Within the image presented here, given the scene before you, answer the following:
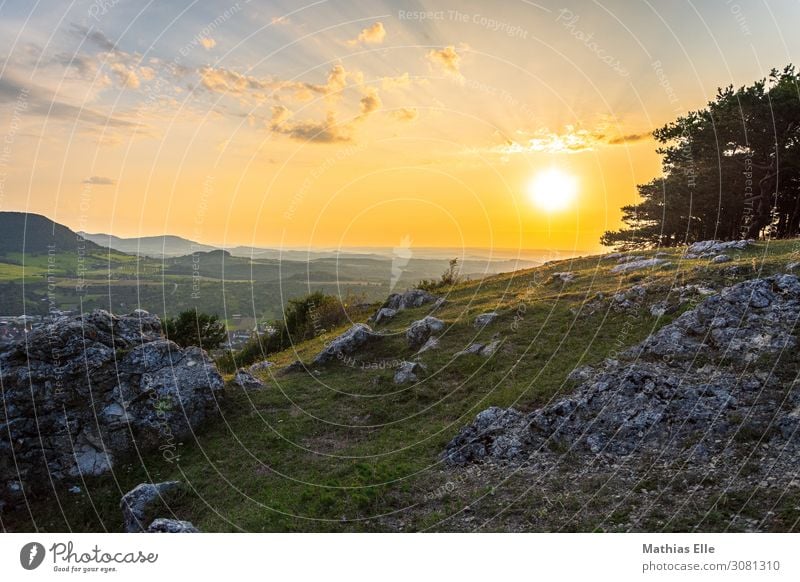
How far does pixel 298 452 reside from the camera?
19.4 meters

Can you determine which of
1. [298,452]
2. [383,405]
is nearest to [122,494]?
[298,452]

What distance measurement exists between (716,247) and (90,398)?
4169cm

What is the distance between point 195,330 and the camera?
4031 cm

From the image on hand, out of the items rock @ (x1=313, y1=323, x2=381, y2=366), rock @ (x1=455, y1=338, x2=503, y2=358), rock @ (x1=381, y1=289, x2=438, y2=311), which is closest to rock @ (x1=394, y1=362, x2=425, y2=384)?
rock @ (x1=455, y1=338, x2=503, y2=358)

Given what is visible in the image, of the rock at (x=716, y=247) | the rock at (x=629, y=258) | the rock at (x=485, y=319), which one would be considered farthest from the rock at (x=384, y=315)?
the rock at (x=716, y=247)

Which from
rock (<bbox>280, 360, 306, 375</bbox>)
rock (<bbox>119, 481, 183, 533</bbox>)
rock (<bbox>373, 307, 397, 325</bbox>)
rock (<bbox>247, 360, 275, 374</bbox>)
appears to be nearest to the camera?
rock (<bbox>119, 481, 183, 533</bbox>)

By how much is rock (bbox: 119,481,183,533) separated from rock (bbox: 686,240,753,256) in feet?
121

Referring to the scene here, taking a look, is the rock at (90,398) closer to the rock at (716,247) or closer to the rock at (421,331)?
the rock at (421,331)

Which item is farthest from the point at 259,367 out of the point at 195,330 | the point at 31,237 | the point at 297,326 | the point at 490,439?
the point at 31,237

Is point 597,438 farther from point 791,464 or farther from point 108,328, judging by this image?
point 108,328

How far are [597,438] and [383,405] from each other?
10414mm
